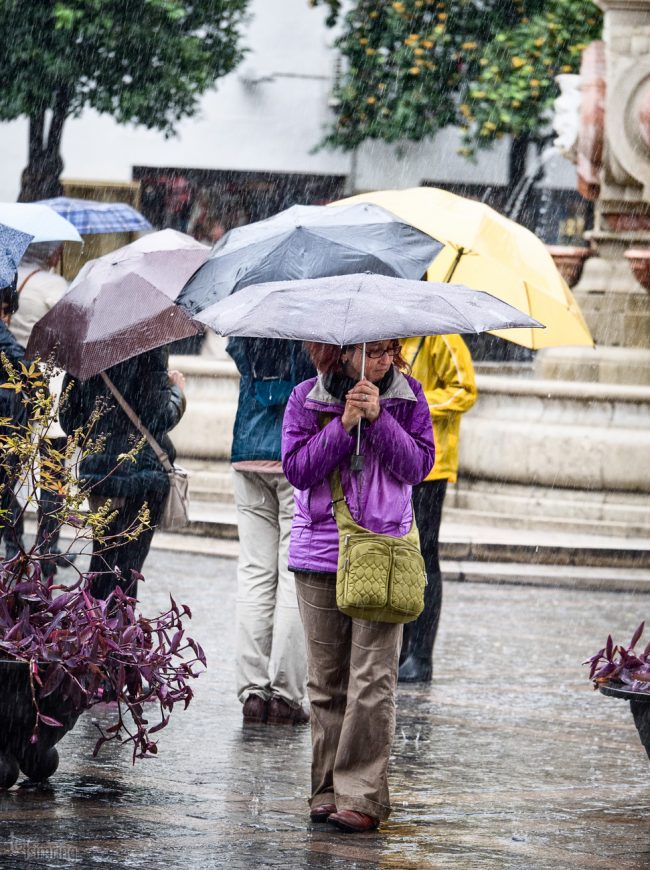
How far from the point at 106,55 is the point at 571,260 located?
1341cm

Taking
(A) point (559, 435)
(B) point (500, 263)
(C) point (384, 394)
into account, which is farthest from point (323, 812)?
(A) point (559, 435)

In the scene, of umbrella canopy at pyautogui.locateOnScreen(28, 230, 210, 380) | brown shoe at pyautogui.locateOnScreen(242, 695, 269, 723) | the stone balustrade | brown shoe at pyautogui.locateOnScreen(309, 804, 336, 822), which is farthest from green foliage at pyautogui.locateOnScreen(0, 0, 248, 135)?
brown shoe at pyautogui.locateOnScreen(309, 804, 336, 822)

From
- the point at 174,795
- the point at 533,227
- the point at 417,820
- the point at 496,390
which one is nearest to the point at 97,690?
the point at 174,795

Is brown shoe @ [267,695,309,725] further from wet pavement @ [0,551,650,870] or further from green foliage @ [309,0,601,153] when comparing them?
green foliage @ [309,0,601,153]

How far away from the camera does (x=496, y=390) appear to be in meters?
13.1

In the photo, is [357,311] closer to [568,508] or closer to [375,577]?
[375,577]

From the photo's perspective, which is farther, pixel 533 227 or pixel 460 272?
pixel 533 227

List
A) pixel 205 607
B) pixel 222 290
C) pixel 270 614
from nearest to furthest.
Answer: pixel 222 290, pixel 270 614, pixel 205 607

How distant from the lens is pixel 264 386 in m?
6.68

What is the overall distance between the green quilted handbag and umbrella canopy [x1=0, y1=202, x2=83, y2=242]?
3.37 meters

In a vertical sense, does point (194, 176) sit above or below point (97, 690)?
above

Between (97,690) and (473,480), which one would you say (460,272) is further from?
(473,480)

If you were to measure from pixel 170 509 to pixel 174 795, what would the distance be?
5.95 feet

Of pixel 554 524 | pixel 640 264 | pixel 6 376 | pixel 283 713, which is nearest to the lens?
pixel 283 713
